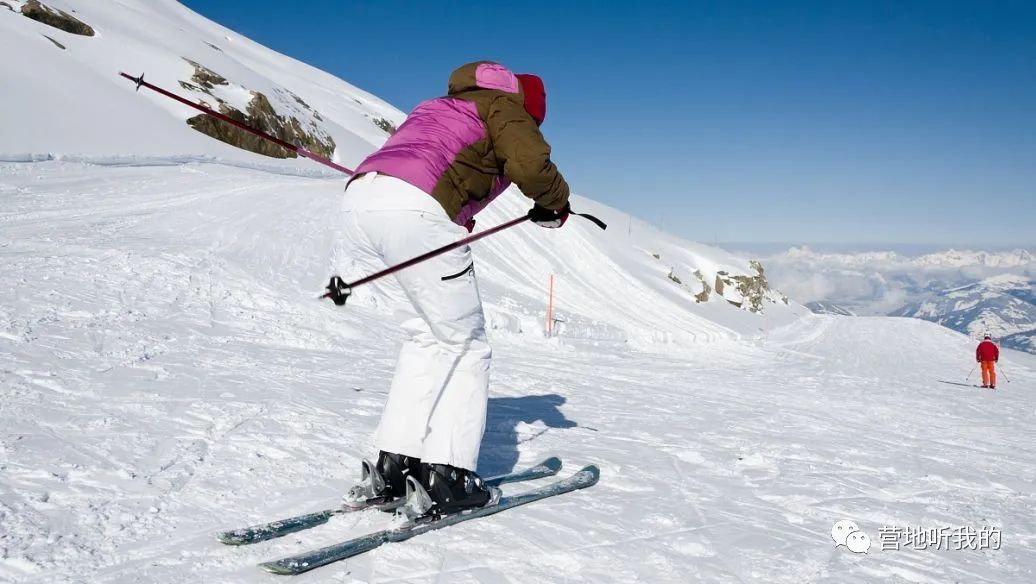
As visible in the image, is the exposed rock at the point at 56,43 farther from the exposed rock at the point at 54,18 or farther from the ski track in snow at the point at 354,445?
the ski track in snow at the point at 354,445

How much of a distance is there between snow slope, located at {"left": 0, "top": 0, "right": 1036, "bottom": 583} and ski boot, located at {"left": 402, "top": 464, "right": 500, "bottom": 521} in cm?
Answer: 12

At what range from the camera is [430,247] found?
286cm

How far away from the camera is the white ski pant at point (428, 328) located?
9.37ft

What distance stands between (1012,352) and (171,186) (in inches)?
1155

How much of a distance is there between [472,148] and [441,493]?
1496 mm

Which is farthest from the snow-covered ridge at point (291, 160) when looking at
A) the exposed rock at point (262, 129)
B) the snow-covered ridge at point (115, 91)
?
the exposed rock at point (262, 129)

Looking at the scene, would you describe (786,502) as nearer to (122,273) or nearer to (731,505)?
(731,505)

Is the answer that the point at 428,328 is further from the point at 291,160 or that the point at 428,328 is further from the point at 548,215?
the point at 291,160

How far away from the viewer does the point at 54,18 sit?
33.4 meters

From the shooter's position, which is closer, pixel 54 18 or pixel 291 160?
pixel 291 160

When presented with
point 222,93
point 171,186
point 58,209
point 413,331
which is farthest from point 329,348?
point 222,93

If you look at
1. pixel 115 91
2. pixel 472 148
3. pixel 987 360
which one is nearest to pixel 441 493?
pixel 472 148

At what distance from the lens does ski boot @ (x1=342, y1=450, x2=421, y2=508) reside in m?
2.99

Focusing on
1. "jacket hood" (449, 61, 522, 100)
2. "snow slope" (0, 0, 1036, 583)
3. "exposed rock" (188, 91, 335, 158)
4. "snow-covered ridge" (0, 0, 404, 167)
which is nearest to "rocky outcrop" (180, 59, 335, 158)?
"exposed rock" (188, 91, 335, 158)
